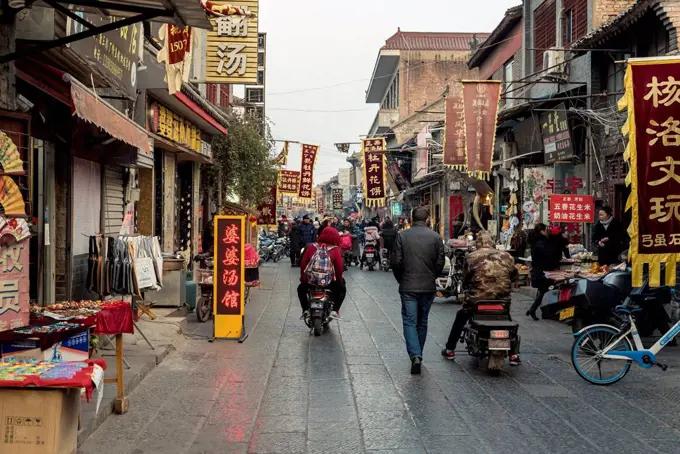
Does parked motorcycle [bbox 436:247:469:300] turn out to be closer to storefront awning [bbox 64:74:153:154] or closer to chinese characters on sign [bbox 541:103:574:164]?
chinese characters on sign [bbox 541:103:574:164]

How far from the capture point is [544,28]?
A: 24016 millimetres

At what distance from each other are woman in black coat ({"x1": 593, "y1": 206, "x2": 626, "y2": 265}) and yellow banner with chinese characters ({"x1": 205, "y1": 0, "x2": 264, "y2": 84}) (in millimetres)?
7731

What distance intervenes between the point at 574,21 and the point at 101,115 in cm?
1716

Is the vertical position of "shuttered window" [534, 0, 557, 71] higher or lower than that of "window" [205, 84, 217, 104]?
higher

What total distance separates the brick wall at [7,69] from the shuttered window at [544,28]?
18642 mm

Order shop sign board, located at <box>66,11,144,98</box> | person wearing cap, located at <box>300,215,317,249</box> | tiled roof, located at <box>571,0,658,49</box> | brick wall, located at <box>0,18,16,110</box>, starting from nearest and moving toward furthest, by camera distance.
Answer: brick wall, located at <box>0,18,16,110</box>
shop sign board, located at <box>66,11,144,98</box>
tiled roof, located at <box>571,0,658,49</box>
person wearing cap, located at <box>300,215,317,249</box>

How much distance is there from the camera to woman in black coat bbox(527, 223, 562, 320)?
13531 mm

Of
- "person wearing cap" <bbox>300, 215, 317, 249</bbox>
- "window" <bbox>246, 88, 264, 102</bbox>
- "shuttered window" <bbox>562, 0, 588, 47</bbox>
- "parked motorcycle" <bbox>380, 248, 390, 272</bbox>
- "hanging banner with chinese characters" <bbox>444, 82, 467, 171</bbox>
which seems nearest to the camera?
"shuttered window" <bbox>562, 0, 588, 47</bbox>

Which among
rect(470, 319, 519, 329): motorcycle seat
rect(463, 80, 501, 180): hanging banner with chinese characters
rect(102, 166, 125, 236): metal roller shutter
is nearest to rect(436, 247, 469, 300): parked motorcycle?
rect(463, 80, 501, 180): hanging banner with chinese characters

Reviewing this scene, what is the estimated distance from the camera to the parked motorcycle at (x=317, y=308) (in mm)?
11328

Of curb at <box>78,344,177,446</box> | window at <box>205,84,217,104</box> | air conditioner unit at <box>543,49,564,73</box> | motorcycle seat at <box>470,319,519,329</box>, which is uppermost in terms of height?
air conditioner unit at <box>543,49,564,73</box>

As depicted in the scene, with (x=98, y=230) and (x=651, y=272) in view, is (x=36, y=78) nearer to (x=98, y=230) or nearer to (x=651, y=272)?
(x=98, y=230)

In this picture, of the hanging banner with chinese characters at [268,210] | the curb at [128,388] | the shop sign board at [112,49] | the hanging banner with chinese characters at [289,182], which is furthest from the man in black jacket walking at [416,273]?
the hanging banner with chinese characters at [289,182]

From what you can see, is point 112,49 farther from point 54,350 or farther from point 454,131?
point 454,131
